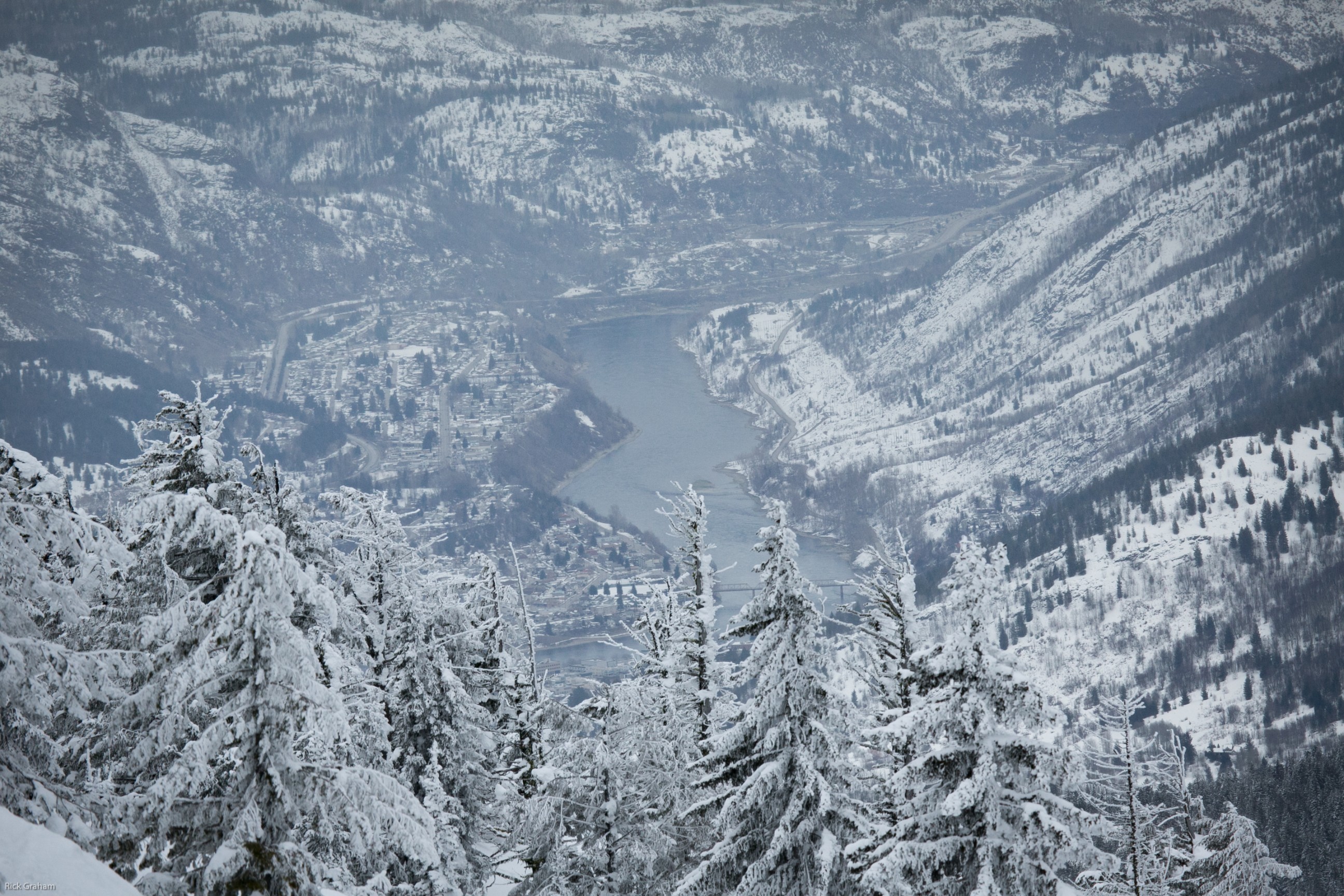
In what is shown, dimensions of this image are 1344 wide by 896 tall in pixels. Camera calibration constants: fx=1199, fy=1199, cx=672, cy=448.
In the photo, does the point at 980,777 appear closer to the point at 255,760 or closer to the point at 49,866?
the point at 255,760

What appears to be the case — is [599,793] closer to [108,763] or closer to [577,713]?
[577,713]

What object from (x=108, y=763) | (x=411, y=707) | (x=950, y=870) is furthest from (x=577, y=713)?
(x=950, y=870)

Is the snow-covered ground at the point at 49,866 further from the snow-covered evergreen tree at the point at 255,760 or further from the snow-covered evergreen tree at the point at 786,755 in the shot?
the snow-covered evergreen tree at the point at 786,755

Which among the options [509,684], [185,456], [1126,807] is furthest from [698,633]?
[185,456]

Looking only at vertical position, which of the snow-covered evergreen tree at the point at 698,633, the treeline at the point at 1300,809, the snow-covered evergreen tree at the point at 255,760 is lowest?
the snow-covered evergreen tree at the point at 255,760

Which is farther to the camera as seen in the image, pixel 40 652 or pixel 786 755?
pixel 786 755

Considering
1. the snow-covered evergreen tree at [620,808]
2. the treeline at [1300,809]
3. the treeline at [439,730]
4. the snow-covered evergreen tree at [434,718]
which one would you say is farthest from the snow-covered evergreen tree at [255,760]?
the treeline at [1300,809]
